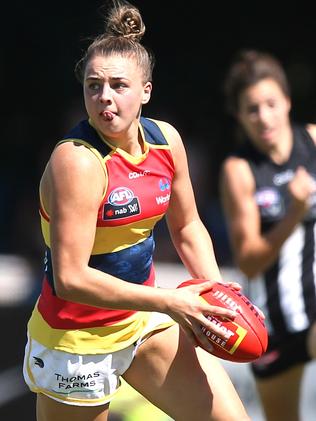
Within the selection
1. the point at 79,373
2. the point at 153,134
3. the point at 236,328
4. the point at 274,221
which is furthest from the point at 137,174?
the point at 274,221

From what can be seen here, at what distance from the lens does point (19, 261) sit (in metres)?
8.69

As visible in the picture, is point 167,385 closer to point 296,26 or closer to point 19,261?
point 19,261

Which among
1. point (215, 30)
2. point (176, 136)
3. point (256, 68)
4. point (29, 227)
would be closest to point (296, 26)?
point (215, 30)

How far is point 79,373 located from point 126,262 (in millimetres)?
438

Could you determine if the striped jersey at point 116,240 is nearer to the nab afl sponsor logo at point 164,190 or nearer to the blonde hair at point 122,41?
the nab afl sponsor logo at point 164,190

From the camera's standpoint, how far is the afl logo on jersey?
371cm

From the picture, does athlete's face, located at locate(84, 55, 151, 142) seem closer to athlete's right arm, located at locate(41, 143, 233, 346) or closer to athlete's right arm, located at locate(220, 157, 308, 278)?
athlete's right arm, located at locate(41, 143, 233, 346)

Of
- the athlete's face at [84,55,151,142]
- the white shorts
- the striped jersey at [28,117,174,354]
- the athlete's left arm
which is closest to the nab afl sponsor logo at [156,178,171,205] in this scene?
the striped jersey at [28,117,174,354]

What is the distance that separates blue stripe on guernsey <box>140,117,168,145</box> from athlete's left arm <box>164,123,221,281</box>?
4cm

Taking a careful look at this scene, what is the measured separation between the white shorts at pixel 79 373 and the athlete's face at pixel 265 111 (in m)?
1.61

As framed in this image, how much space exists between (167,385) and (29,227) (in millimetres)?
5783

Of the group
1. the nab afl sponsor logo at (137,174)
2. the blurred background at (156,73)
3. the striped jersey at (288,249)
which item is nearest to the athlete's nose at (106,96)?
the nab afl sponsor logo at (137,174)

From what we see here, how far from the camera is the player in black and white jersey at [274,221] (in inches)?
206

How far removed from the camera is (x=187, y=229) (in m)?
4.18
